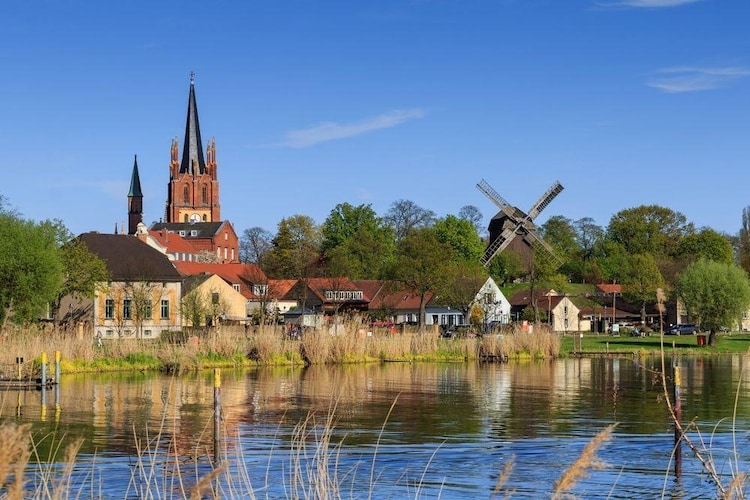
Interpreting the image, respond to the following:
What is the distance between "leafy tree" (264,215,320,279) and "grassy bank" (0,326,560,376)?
6411 cm

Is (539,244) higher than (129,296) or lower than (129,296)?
higher

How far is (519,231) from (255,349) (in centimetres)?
7143

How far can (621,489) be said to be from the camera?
1792 cm

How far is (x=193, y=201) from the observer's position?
192 meters

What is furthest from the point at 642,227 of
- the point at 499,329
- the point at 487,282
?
the point at 499,329

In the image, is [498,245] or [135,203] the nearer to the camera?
[498,245]

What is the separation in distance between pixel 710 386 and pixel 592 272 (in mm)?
96607

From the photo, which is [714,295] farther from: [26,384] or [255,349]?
[26,384]

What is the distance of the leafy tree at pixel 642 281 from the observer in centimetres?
11225

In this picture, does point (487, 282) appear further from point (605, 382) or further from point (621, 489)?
point (621, 489)

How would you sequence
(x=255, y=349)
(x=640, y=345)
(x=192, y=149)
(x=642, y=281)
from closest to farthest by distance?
(x=255, y=349)
(x=640, y=345)
(x=642, y=281)
(x=192, y=149)

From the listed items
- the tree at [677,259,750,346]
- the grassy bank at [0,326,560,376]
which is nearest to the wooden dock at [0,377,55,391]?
the grassy bank at [0,326,560,376]

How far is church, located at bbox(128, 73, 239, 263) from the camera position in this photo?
18050cm

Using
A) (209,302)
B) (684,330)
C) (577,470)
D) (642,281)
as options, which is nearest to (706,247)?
(642,281)
